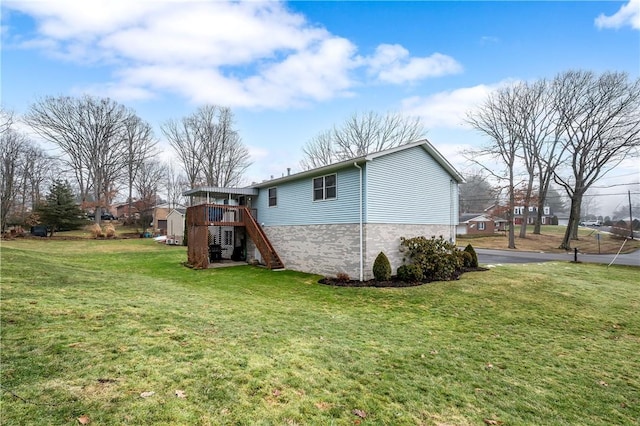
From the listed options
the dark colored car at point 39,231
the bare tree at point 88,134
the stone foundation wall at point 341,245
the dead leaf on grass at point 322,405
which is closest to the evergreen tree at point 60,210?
the dark colored car at point 39,231

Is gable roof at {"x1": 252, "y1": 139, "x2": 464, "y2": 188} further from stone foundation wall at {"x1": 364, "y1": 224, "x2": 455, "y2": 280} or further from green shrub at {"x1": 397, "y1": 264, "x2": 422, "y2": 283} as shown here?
green shrub at {"x1": 397, "y1": 264, "x2": 422, "y2": 283}

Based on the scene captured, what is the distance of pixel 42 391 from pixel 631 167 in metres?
38.1

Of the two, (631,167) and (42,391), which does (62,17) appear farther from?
(631,167)

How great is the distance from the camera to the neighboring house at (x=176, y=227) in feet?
90.8

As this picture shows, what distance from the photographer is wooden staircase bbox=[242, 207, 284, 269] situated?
1468 cm

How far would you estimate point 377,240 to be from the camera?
38.3ft

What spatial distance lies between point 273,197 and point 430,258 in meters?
8.22

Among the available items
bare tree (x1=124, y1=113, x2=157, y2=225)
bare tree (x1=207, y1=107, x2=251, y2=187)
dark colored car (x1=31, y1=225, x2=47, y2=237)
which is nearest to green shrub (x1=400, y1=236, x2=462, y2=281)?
bare tree (x1=207, y1=107, x2=251, y2=187)

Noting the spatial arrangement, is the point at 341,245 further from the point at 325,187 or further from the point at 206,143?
the point at 206,143

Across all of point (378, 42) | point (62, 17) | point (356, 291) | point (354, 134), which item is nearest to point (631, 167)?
point (354, 134)

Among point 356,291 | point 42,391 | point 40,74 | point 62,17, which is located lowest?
point 356,291

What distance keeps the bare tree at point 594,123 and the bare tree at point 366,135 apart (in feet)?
40.0

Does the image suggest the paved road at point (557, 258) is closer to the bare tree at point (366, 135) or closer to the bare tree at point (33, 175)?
the bare tree at point (366, 135)

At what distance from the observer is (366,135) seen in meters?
33.2
